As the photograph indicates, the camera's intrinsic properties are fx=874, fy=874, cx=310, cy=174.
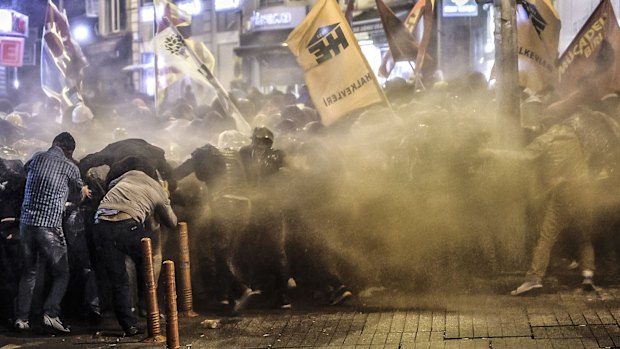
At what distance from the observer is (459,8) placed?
2812 centimetres

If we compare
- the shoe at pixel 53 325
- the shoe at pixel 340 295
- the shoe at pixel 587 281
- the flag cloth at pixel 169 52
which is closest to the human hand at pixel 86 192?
the shoe at pixel 53 325

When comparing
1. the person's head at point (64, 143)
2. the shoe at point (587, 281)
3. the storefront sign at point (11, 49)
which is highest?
the storefront sign at point (11, 49)

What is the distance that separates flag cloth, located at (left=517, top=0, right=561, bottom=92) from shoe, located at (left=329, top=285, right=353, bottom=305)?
480cm

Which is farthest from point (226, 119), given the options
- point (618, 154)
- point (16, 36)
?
point (16, 36)

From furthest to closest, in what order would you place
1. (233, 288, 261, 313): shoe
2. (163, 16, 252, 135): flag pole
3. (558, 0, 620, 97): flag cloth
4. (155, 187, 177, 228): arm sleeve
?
(163, 16, 252, 135): flag pole
(558, 0, 620, 97): flag cloth
(233, 288, 261, 313): shoe
(155, 187, 177, 228): arm sleeve

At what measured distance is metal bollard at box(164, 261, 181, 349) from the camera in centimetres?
693

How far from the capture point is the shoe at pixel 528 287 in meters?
8.95

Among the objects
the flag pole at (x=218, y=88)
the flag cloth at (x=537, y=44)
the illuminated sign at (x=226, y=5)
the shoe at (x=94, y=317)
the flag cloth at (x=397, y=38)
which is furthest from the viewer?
the illuminated sign at (x=226, y=5)

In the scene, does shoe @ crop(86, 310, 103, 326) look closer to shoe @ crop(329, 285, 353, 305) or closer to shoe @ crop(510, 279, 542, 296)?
shoe @ crop(329, 285, 353, 305)

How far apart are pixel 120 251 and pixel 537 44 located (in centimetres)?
698

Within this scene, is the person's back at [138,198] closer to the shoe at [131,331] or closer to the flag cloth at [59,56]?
the shoe at [131,331]

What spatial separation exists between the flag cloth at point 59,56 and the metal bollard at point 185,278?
10.0m

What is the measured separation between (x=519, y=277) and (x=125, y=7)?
38279 millimetres

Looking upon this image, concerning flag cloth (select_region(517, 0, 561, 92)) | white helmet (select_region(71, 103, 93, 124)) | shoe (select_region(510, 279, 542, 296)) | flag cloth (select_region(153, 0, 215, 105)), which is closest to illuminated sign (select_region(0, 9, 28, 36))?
white helmet (select_region(71, 103, 93, 124))
